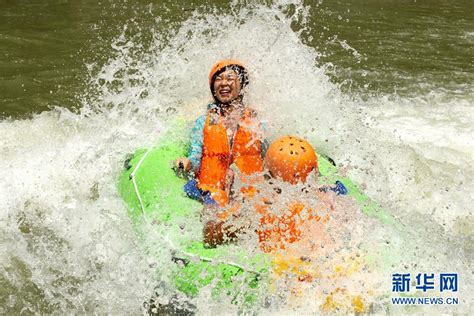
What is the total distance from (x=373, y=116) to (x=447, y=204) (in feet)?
6.94

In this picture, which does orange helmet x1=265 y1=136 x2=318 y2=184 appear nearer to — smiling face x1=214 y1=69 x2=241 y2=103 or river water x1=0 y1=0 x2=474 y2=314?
river water x1=0 y1=0 x2=474 y2=314

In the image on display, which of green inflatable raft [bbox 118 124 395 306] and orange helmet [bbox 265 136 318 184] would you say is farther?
orange helmet [bbox 265 136 318 184]

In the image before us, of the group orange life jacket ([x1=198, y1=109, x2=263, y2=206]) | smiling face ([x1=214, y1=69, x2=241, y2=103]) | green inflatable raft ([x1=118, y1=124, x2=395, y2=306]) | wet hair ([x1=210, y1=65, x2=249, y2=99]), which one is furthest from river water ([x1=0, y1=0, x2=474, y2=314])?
orange life jacket ([x1=198, y1=109, x2=263, y2=206])

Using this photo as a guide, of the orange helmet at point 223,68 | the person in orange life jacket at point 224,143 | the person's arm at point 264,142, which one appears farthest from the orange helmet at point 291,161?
the orange helmet at point 223,68

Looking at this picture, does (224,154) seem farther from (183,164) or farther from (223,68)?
(223,68)

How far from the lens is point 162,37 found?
9.46 meters

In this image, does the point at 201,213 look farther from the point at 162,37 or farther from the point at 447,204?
the point at 162,37

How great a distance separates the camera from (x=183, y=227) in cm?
420

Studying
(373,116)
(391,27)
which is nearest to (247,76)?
(373,116)

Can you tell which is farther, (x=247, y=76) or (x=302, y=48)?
(x=302, y=48)

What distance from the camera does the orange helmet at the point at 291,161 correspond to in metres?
3.94

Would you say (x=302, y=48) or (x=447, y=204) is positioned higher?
(x=302, y=48)

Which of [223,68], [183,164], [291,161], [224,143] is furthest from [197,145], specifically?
Answer: [291,161]

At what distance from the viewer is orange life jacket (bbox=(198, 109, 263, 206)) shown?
14.8ft
